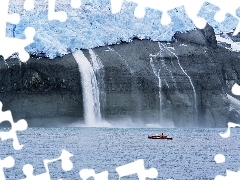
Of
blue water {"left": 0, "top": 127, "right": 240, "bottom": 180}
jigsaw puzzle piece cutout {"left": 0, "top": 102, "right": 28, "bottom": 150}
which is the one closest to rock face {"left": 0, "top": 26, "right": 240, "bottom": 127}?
blue water {"left": 0, "top": 127, "right": 240, "bottom": 180}

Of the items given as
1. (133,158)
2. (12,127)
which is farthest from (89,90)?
(12,127)

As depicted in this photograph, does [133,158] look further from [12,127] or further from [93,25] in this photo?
[93,25]

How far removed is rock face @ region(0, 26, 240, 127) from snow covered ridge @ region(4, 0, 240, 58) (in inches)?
148

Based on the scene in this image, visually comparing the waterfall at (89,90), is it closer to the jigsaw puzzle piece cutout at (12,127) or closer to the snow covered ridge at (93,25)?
the snow covered ridge at (93,25)

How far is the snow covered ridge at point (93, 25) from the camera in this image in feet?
186

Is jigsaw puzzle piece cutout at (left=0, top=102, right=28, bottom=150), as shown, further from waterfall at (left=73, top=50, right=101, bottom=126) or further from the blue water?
waterfall at (left=73, top=50, right=101, bottom=126)

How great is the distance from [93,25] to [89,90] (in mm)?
6956

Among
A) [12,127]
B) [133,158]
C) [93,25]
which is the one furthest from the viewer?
[93,25]

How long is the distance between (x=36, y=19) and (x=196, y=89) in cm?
1996

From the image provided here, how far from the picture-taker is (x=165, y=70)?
228 ft

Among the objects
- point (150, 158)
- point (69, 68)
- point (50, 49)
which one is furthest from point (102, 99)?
point (150, 158)

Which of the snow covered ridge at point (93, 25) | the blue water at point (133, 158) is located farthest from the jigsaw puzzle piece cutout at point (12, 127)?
the snow covered ridge at point (93, 25)

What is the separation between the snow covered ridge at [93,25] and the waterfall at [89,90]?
3.91 metres

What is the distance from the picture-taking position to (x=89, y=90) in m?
64.8
